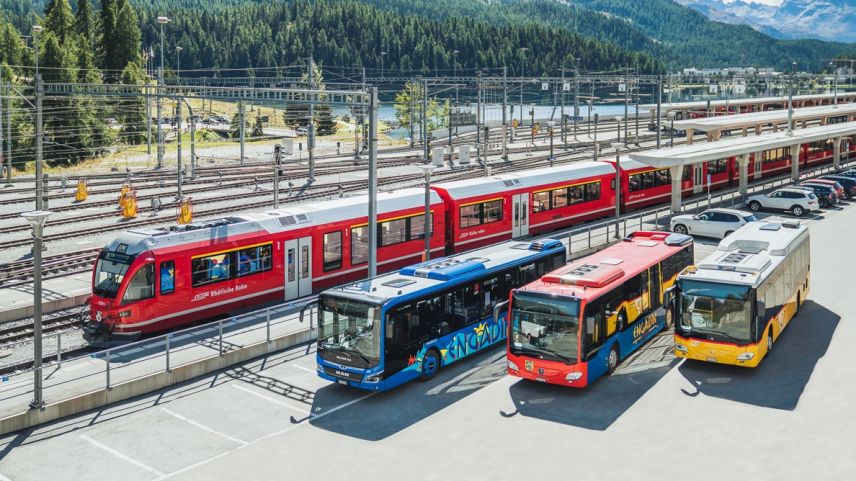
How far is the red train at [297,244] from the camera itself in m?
22.5

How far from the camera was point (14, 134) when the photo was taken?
192ft

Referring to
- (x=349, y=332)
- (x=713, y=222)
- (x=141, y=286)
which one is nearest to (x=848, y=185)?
(x=713, y=222)

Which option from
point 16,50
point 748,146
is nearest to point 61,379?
point 748,146

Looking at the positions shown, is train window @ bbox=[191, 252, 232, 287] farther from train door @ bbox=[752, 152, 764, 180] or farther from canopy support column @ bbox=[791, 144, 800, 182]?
canopy support column @ bbox=[791, 144, 800, 182]

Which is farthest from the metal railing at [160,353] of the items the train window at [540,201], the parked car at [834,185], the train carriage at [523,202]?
the parked car at [834,185]

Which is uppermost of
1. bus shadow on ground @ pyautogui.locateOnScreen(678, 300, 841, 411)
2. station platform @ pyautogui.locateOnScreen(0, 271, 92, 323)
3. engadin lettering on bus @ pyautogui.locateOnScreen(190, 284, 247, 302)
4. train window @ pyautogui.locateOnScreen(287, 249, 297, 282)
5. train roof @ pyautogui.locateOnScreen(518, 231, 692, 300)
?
train roof @ pyautogui.locateOnScreen(518, 231, 692, 300)

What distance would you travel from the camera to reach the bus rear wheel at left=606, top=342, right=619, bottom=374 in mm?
19312

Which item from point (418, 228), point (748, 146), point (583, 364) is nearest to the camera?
point (583, 364)

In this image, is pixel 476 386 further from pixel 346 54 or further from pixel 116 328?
pixel 346 54

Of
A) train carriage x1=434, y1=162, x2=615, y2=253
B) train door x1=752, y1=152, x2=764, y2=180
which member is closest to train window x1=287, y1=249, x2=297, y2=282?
train carriage x1=434, y1=162, x2=615, y2=253

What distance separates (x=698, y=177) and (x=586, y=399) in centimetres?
3223

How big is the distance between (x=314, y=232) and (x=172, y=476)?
508 inches

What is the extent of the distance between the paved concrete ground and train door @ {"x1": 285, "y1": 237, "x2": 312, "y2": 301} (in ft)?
18.0

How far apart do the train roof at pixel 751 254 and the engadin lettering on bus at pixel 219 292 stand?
1203 cm
